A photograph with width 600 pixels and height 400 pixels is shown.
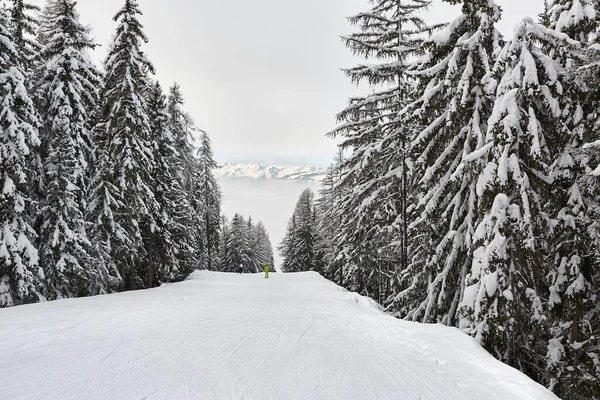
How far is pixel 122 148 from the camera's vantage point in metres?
15.9

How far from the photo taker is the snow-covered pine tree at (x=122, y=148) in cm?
1580

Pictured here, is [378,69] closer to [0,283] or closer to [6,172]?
[6,172]

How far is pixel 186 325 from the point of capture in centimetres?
812

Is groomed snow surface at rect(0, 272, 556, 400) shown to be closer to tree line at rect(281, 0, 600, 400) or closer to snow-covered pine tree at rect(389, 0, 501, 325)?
tree line at rect(281, 0, 600, 400)

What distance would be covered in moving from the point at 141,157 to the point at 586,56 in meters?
16.4

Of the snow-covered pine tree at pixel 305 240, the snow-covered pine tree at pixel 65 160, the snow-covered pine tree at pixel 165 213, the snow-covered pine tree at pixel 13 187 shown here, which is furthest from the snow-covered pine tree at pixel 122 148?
the snow-covered pine tree at pixel 305 240

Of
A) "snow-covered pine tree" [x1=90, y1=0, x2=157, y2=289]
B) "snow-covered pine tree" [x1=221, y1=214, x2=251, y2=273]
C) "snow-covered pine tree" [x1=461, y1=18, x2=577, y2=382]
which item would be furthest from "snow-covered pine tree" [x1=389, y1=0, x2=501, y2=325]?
"snow-covered pine tree" [x1=221, y1=214, x2=251, y2=273]

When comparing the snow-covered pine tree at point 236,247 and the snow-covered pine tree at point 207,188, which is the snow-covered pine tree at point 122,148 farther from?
the snow-covered pine tree at point 236,247

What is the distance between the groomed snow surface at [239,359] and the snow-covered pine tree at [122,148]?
7.01m

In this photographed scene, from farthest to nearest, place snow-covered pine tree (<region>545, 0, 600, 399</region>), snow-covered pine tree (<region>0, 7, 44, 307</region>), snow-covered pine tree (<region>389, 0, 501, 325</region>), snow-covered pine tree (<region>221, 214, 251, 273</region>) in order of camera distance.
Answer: snow-covered pine tree (<region>221, 214, 251, 273</region>), snow-covered pine tree (<region>0, 7, 44, 307</region>), snow-covered pine tree (<region>389, 0, 501, 325</region>), snow-covered pine tree (<region>545, 0, 600, 399</region>)

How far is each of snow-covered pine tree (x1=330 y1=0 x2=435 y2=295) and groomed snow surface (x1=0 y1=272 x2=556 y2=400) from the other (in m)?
6.49

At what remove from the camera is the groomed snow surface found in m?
4.52

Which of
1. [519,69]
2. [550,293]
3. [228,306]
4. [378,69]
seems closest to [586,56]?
[519,69]

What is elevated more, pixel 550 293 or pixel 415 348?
pixel 550 293
